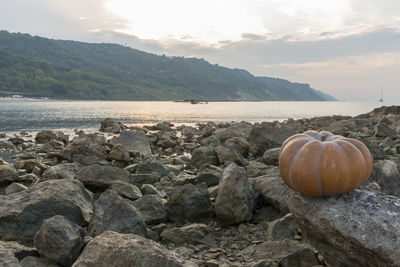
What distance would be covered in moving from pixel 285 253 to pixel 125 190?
498 centimetres

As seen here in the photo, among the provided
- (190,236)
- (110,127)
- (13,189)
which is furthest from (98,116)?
(190,236)

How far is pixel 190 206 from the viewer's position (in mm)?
8070

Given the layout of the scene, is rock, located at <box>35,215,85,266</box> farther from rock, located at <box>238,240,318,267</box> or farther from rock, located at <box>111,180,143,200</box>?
rock, located at <box>111,180,143,200</box>

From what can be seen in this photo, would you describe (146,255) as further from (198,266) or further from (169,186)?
(169,186)

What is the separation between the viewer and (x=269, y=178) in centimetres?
841

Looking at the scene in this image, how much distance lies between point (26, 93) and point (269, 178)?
674 feet

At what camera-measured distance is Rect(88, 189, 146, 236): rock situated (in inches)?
254

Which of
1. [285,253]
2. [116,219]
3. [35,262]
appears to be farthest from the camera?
[116,219]

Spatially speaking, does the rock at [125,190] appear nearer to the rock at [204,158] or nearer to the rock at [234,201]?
the rock at [234,201]

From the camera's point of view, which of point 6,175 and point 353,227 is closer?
point 353,227

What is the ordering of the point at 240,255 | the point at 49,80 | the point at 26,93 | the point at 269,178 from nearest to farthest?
1. the point at 240,255
2. the point at 269,178
3. the point at 26,93
4. the point at 49,80

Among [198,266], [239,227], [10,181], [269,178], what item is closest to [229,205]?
[239,227]

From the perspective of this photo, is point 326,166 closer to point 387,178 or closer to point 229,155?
point 387,178

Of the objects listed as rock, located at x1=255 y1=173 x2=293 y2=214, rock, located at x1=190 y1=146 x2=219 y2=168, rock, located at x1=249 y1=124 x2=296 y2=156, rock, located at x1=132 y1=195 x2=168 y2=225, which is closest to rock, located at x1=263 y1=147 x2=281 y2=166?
rock, located at x1=190 y1=146 x2=219 y2=168
